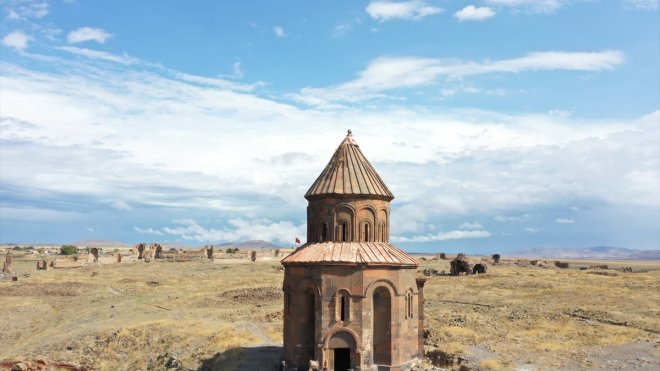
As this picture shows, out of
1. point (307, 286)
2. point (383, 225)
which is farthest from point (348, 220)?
point (307, 286)

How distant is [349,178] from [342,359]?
6.71 m

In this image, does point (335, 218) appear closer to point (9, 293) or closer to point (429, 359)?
point (429, 359)

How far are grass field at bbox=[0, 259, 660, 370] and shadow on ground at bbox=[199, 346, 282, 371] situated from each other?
2.8 inches

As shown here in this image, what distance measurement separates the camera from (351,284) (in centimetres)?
1906

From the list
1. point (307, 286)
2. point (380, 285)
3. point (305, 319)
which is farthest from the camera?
point (305, 319)

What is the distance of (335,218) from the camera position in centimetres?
2062

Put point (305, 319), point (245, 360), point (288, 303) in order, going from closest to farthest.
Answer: point (305, 319)
point (288, 303)
point (245, 360)

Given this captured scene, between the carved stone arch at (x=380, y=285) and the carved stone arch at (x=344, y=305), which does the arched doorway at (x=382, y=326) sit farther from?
the carved stone arch at (x=344, y=305)

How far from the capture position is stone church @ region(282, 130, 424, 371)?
62.2 ft

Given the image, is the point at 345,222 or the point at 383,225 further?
the point at 383,225

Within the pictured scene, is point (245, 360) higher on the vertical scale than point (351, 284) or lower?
lower

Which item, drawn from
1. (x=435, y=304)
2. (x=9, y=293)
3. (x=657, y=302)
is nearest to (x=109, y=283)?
(x=9, y=293)

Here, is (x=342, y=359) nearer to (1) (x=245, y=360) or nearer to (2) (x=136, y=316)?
(1) (x=245, y=360)

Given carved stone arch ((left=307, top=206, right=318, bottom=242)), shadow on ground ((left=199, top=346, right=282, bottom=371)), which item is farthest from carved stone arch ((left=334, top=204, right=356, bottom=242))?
shadow on ground ((left=199, top=346, right=282, bottom=371))
